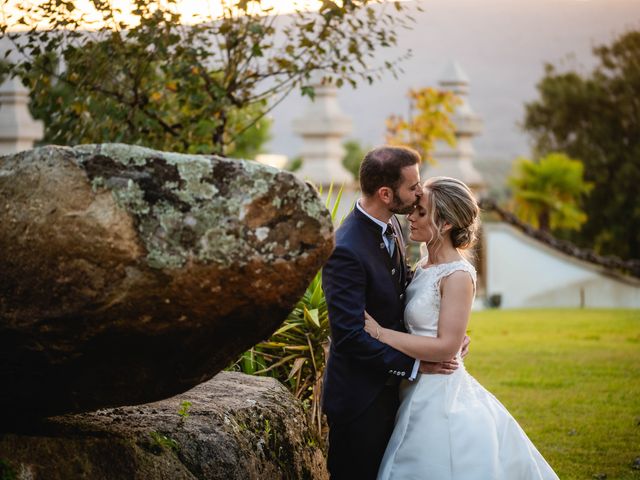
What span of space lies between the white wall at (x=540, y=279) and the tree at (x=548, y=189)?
4655mm

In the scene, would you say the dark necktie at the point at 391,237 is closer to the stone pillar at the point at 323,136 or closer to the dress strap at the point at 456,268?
the dress strap at the point at 456,268

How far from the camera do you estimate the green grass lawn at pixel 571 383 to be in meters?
7.16

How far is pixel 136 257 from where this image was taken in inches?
132

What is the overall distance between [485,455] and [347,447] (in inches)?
29.0

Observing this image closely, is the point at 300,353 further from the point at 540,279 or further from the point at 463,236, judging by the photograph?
the point at 540,279

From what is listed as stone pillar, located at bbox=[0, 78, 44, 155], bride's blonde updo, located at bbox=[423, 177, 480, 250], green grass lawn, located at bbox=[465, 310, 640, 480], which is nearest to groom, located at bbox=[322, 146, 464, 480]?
bride's blonde updo, located at bbox=[423, 177, 480, 250]

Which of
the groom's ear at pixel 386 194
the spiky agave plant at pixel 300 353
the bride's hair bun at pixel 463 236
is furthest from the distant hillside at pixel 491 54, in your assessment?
the groom's ear at pixel 386 194

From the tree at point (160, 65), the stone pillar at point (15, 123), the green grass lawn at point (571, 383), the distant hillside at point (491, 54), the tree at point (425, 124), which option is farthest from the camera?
the distant hillside at point (491, 54)

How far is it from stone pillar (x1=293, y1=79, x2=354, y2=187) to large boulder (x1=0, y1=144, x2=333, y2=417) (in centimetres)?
1185

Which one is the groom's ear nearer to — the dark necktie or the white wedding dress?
the dark necktie

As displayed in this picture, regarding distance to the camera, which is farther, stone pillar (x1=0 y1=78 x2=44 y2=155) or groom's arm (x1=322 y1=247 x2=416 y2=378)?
stone pillar (x1=0 y1=78 x2=44 y2=155)

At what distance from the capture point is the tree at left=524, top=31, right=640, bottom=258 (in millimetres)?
35812

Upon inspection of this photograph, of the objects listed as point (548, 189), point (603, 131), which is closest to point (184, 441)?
point (548, 189)

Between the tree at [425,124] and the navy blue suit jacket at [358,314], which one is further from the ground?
the navy blue suit jacket at [358,314]
